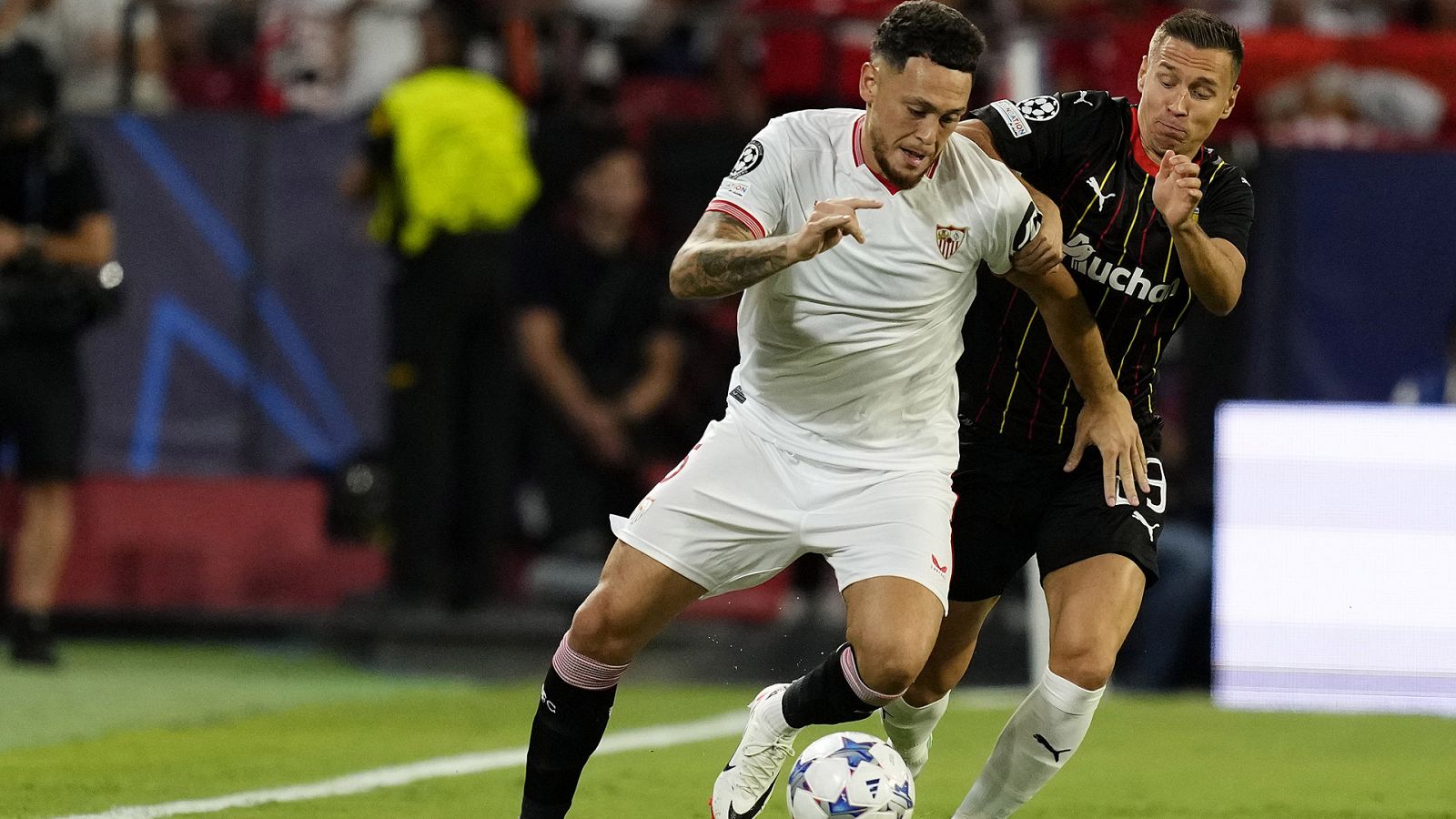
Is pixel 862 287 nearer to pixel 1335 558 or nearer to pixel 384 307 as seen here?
pixel 1335 558


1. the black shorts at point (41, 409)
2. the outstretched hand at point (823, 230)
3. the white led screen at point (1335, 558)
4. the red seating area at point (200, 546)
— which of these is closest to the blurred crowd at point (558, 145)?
the white led screen at point (1335, 558)

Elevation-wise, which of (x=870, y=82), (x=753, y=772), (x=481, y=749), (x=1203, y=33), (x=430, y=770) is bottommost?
(x=481, y=749)

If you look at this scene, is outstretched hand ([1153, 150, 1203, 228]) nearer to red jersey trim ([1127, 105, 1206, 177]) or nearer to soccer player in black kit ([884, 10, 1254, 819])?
soccer player in black kit ([884, 10, 1254, 819])

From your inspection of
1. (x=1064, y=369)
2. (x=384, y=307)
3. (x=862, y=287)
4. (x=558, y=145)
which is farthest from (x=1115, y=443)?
(x=384, y=307)

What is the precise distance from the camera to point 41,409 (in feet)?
32.3

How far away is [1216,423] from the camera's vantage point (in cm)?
1009

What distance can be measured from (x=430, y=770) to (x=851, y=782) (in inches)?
89.7

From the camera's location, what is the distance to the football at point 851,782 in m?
5.31

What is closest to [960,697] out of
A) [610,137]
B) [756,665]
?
[756,665]

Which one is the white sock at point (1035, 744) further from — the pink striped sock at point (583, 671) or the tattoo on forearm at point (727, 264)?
the tattoo on forearm at point (727, 264)

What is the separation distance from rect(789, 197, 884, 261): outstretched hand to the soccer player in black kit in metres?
0.97

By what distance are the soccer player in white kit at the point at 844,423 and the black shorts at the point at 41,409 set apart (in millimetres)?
5183

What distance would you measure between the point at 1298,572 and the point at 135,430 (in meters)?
6.25

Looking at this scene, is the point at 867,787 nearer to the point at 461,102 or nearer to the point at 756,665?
the point at 756,665
